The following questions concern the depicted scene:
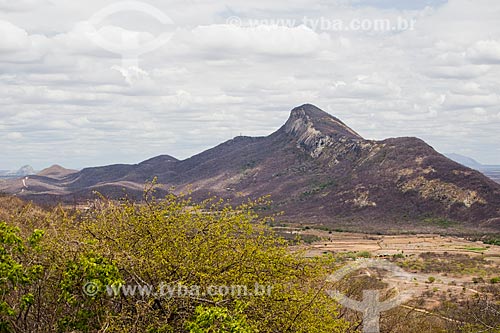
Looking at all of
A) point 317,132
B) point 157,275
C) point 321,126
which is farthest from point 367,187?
point 157,275

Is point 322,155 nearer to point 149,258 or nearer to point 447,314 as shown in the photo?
point 447,314

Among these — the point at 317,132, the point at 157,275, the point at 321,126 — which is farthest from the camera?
the point at 321,126

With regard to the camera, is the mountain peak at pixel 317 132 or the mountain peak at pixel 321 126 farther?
the mountain peak at pixel 321 126

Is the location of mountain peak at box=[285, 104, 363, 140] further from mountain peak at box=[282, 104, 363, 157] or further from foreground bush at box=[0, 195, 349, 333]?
foreground bush at box=[0, 195, 349, 333]

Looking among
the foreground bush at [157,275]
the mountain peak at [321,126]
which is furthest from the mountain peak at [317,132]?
the foreground bush at [157,275]

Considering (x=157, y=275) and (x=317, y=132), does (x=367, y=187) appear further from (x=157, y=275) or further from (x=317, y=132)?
(x=157, y=275)

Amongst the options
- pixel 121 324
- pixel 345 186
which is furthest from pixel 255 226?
pixel 345 186

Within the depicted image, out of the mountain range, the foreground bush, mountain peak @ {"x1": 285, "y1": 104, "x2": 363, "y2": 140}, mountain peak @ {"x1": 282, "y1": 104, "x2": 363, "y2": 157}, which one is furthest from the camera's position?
mountain peak @ {"x1": 285, "y1": 104, "x2": 363, "y2": 140}

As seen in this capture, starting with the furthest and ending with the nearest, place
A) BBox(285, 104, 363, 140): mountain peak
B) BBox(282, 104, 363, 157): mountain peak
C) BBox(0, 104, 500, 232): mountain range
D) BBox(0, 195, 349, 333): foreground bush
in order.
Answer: BBox(285, 104, 363, 140): mountain peak, BBox(282, 104, 363, 157): mountain peak, BBox(0, 104, 500, 232): mountain range, BBox(0, 195, 349, 333): foreground bush

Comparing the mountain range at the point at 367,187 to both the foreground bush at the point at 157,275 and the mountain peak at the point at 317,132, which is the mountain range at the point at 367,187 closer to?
the mountain peak at the point at 317,132

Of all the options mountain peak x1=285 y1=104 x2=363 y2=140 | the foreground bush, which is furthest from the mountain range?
the foreground bush

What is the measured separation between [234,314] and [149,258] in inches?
108

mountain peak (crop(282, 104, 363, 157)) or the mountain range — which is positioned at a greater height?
mountain peak (crop(282, 104, 363, 157))

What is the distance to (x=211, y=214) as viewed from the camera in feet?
47.5
